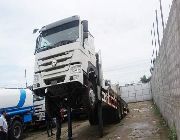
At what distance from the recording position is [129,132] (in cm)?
1268

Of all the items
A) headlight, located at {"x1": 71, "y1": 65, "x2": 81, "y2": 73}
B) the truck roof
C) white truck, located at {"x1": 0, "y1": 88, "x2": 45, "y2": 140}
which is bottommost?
white truck, located at {"x1": 0, "y1": 88, "x2": 45, "y2": 140}

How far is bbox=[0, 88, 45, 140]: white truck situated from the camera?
15000 millimetres

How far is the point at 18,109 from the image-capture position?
53.0 feet

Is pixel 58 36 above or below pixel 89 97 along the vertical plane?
above

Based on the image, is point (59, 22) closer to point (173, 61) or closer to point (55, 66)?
point (55, 66)

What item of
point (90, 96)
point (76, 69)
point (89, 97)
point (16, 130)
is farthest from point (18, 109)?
point (76, 69)

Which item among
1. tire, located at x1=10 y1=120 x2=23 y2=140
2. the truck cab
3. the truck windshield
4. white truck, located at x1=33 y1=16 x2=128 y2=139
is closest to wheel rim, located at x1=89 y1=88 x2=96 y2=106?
white truck, located at x1=33 y1=16 x2=128 y2=139

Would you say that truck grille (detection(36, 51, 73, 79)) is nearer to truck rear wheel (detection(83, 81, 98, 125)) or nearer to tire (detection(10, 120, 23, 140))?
truck rear wheel (detection(83, 81, 98, 125))

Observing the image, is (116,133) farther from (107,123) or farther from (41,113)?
(41,113)

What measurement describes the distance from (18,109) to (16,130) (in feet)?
3.92

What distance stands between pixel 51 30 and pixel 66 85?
217 cm

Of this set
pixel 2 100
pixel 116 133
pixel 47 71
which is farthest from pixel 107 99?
pixel 2 100

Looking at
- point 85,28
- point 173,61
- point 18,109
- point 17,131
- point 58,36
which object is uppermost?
point 85,28

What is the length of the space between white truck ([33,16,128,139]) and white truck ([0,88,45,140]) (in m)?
3.85
